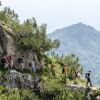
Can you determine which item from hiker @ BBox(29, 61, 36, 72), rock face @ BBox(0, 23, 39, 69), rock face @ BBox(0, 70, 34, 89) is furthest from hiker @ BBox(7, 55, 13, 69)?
hiker @ BBox(29, 61, 36, 72)

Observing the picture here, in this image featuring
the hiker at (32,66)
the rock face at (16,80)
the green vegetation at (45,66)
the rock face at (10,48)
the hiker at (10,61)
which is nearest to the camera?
the green vegetation at (45,66)

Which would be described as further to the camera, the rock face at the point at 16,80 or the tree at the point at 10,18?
the tree at the point at 10,18

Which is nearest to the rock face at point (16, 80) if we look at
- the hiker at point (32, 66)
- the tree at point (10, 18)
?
the hiker at point (32, 66)

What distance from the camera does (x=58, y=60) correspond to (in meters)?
90.0

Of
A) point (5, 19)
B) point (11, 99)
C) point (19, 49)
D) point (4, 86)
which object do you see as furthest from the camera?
point (5, 19)

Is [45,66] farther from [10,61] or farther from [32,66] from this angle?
[10,61]

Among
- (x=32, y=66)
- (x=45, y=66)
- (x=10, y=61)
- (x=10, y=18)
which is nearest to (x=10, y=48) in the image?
(x=10, y=61)

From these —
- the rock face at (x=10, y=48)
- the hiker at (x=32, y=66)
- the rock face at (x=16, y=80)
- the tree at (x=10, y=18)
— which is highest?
the tree at (x=10, y=18)

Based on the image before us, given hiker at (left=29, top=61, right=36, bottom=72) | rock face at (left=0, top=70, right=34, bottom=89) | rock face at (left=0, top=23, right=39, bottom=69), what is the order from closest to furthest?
rock face at (left=0, top=70, right=34, bottom=89) < rock face at (left=0, top=23, right=39, bottom=69) < hiker at (left=29, top=61, right=36, bottom=72)

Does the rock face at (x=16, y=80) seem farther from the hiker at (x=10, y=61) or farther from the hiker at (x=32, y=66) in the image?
the hiker at (x=32, y=66)

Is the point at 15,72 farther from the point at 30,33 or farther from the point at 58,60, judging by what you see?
the point at 58,60

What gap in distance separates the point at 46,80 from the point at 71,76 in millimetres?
8313

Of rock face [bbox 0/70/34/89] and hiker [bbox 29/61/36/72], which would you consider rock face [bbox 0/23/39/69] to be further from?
rock face [bbox 0/70/34/89]

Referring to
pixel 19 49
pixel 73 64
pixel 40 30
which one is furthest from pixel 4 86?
pixel 73 64
